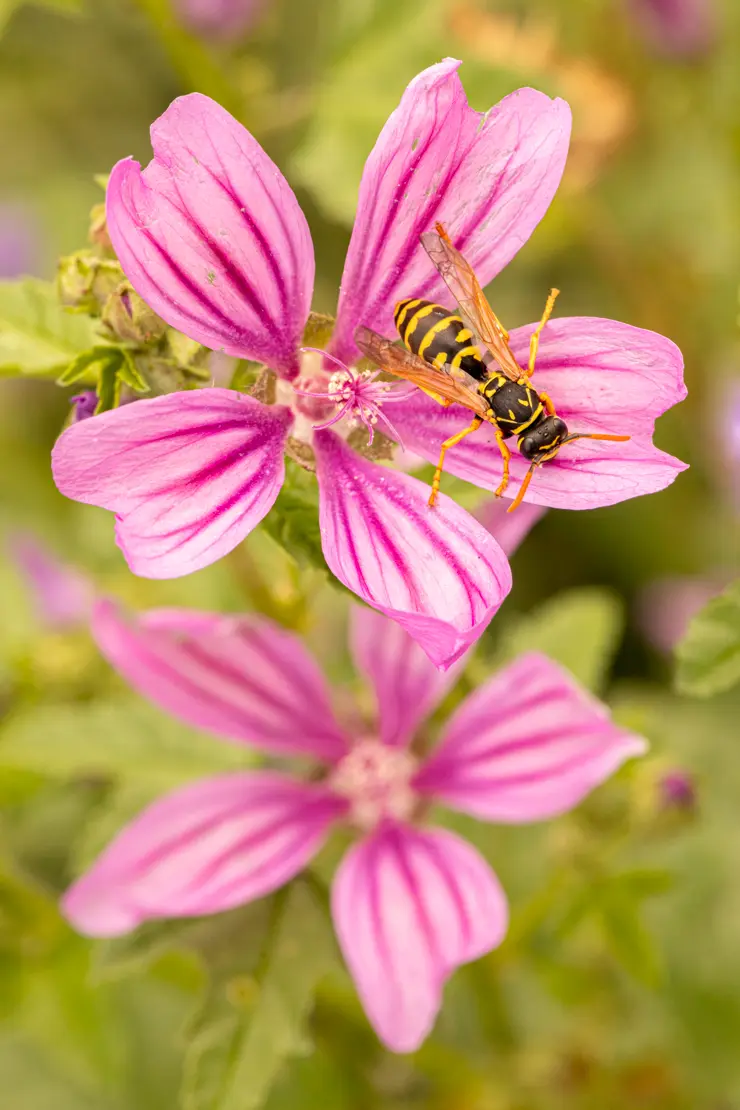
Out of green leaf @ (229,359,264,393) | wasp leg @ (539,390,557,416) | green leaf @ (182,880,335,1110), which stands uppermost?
green leaf @ (229,359,264,393)

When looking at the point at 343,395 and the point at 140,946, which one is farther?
the point at 140,946

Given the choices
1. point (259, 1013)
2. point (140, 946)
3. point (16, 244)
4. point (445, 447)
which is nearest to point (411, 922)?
point (259, 1013)

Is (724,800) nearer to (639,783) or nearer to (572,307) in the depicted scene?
(639,783)

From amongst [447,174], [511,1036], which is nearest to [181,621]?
[447,174]

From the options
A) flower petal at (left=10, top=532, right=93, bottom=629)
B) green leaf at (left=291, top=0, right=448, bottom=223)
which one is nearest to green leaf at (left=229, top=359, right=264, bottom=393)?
green leaf at (left=291, top=0, right=448, bottom=223)

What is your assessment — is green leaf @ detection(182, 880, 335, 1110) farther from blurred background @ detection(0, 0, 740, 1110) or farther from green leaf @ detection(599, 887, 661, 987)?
green leaf @ detection(599, 887, 661, 987)

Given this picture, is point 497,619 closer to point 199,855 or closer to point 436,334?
point 199,855
